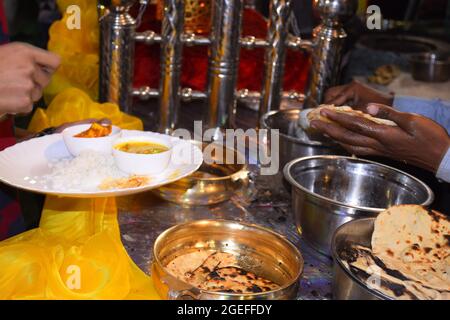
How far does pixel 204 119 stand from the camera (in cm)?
199

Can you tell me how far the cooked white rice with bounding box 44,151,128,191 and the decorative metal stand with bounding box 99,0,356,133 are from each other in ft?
1.95

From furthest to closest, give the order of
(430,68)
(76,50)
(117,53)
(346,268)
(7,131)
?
(430,68) → (76,50) → (117,53) → (7,131) → (346,268)

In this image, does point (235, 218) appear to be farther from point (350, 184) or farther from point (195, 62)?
point (195, 62)

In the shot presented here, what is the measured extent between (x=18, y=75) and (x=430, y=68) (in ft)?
8.50

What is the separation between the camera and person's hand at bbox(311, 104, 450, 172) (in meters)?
1.38

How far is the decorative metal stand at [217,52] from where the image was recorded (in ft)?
5.86

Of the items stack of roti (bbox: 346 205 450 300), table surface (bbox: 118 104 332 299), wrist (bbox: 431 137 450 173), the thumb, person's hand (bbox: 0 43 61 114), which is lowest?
table surface (bbox: 118 104 332 299)

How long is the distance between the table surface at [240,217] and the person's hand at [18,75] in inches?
14.4

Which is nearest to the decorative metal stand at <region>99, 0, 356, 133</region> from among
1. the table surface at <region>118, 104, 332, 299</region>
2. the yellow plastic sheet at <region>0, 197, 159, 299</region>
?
the table surface at <region>118, 104, 332, 299</region>

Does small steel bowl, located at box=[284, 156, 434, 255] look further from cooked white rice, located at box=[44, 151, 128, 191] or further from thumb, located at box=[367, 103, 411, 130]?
cooked white rice, located at box=[44, 151, 128, 191]

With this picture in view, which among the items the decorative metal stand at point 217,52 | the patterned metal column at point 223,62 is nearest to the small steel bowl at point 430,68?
the decorative metal stand at point 217,52

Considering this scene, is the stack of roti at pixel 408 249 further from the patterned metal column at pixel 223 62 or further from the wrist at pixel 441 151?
the patterned metal column at pixel 223 62

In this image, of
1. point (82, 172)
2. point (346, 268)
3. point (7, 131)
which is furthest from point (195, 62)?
point (346, 268)

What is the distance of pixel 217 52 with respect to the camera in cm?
187
